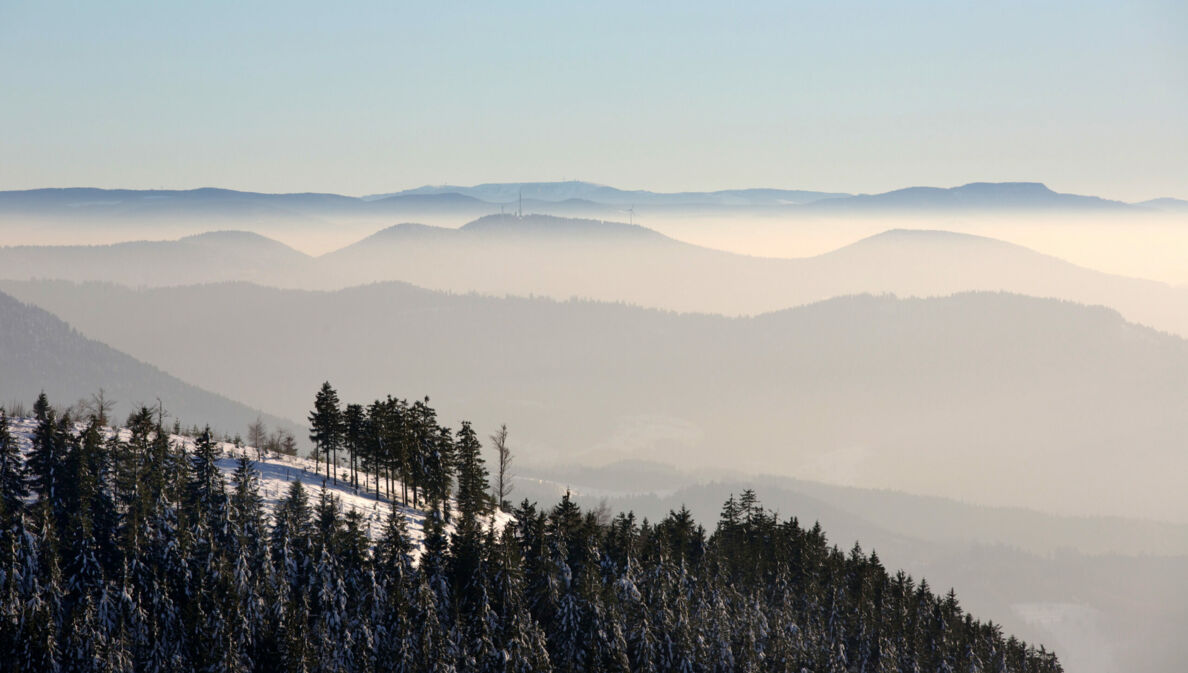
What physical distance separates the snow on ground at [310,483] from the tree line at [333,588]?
1909mm

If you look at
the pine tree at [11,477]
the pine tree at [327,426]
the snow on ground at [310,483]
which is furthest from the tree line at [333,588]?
the pine tree at [327,426]

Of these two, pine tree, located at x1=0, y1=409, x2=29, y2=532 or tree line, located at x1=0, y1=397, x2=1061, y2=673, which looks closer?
tree line, located at x1=0, y1=397, x2=1061, y2=673

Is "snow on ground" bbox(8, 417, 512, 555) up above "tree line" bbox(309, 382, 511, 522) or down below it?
below

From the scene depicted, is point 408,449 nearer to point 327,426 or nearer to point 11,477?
point 327,426

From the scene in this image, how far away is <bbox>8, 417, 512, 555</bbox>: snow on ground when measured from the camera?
102562mm

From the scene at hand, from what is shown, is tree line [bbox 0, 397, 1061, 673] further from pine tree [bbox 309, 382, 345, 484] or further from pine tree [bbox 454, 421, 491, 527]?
pine tree [bbox 309, 382, 345, 484]

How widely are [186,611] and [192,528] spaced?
8764mm

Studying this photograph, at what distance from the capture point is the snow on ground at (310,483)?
103 m

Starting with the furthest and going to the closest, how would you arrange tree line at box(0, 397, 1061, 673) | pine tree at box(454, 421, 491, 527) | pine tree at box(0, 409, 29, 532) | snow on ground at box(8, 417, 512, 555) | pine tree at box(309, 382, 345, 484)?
pine tree at box(309, 382, 345, 484) < pine tree at box(454, 421, 491, 527) < snow on ground at box(8, 417, 512, 555) < pine tree at box(0, 409, 29, 532) < tree line at box(0, 397, 1061, 673)

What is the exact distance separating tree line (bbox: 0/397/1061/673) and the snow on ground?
6.26 ft

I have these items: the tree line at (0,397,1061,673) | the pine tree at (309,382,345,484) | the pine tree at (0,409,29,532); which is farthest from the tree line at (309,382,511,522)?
the pine tree at (0,409,29,532)

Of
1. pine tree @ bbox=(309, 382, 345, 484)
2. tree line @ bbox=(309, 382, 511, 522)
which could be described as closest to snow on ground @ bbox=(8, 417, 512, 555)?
tree line @ bbox=(309, 382, 511, 522)

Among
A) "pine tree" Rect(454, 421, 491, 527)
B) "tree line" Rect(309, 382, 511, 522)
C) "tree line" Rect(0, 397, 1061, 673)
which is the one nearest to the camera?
"tree line" Rect(0, 397, 1061, 673)

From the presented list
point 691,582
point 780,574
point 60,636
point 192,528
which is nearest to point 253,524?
point 192,528
